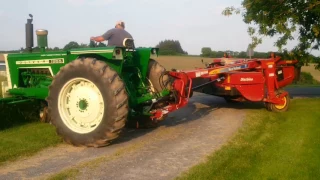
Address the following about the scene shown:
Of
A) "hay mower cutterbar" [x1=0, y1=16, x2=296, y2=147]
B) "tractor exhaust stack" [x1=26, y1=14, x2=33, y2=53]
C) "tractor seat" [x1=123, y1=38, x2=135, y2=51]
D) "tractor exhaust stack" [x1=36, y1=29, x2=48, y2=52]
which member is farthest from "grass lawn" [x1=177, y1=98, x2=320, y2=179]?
"tractor exhaust stack" [x1=26, y1=14, x2=33, y2=53]

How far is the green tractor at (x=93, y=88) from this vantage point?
23.4ft

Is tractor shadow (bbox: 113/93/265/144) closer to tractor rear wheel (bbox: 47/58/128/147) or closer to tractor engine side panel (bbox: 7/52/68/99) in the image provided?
tractor rear wheel (bbox: 47/58/128/147)

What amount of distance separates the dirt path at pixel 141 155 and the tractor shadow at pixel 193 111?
0.9 inches

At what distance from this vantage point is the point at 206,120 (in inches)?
404

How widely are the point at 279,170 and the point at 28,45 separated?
610cm

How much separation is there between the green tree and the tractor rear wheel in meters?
6.22

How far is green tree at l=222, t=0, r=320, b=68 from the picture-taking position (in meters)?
11.7

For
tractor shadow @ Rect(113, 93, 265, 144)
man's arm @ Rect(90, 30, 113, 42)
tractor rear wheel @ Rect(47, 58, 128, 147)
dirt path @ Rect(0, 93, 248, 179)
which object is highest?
man's arm @ Rect(90, 30, 113, 42)

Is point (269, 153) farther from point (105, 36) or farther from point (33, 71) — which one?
point (33, 71)

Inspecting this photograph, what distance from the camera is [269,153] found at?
23.1 feet

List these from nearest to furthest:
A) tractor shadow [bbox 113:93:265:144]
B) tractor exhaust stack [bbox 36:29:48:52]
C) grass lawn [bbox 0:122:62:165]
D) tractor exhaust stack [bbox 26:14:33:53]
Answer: grass lawn [bbox 0:122:62:165] → tractor shadow [bbox 113:93:265:144] → tractor exhaust stack [bbox 36:29:48:52] → tractor exhaust stack [bbox 26:14:33:53]

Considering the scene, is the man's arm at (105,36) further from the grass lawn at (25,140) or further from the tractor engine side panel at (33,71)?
the grass lawn at (25,140)

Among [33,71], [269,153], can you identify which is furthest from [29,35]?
[269,153]

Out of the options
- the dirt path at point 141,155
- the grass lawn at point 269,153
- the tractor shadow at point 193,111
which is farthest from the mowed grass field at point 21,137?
the grass lawn at point 269,153
